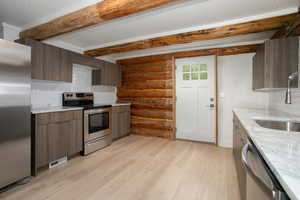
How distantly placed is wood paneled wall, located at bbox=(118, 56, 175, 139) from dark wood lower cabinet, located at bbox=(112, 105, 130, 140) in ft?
1.00

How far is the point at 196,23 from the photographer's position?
2.54 metres

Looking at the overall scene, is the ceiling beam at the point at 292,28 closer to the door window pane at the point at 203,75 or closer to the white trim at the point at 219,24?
the white trim at the point at 219,24

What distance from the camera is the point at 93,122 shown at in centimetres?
315

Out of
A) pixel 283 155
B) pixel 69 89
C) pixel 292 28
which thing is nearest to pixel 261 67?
pixel 292 28

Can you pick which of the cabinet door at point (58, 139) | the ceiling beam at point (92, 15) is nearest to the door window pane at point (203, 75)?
the ceiling beam at point (92, 15)

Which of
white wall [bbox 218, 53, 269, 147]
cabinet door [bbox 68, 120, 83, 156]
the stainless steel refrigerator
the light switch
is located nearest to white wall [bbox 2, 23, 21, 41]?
the stainless steel refrigerator

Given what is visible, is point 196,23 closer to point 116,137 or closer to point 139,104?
point 139,104

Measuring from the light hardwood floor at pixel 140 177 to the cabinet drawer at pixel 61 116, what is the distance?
806 mm

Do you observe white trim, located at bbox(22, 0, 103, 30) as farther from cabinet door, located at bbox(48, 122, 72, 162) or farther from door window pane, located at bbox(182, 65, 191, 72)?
door window pane, located at bbox(182, 65, 191, 72)

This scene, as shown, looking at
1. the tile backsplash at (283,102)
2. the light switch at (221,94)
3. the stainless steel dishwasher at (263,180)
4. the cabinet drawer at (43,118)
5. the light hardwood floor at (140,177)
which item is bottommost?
the light hardwood floor at (140,177)

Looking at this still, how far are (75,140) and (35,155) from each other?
2.18ft

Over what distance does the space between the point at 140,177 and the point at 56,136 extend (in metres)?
1.57

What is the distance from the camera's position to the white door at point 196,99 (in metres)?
3.62

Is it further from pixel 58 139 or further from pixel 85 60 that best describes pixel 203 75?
pixel 58 139
